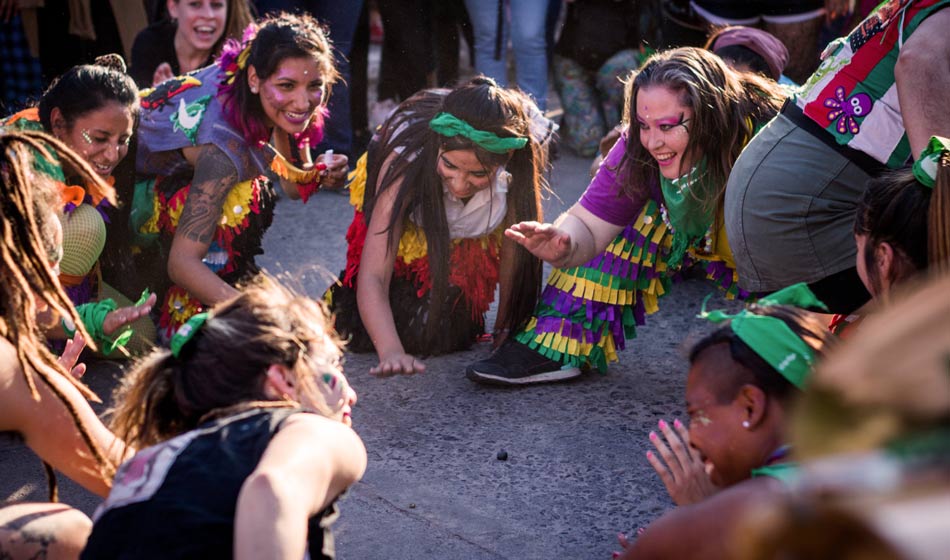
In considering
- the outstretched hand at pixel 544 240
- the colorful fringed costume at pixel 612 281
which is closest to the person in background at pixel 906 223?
the colorful fringed costume at pixel 612 281

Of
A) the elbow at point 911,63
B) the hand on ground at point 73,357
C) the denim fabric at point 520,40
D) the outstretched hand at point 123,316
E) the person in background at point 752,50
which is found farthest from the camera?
the denim fabric at point 520,40

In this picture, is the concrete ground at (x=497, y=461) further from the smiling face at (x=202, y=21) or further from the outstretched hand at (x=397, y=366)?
the smiling face at (x=202, y=21)

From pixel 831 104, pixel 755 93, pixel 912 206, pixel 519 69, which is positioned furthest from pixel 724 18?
pixel 912 206

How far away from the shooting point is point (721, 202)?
9.89ft

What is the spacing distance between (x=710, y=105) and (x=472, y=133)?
0.72 metres

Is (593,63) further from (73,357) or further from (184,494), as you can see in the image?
(184,494)

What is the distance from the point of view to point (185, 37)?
4559 millimetres

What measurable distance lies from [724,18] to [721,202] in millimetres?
2282

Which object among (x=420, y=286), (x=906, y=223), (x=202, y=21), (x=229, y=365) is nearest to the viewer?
(x=229, y=365)

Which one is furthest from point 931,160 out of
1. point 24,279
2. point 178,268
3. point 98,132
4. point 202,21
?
point 202,21

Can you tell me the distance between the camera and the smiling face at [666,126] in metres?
2.93

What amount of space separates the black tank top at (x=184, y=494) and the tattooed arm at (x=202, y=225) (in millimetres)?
A: 1719

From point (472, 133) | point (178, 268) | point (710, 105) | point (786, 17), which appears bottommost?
point (178, 268)

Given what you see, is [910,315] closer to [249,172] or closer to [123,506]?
[123,506]
